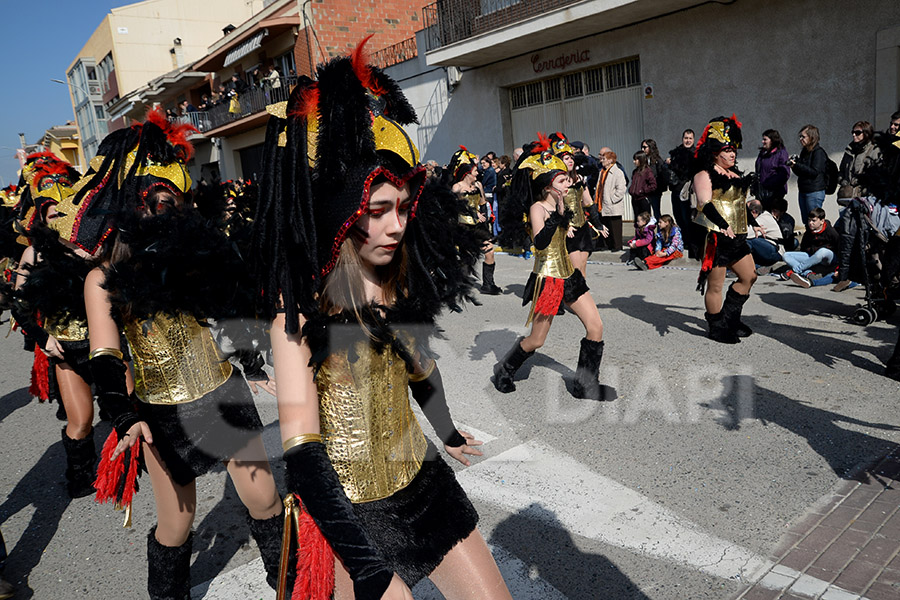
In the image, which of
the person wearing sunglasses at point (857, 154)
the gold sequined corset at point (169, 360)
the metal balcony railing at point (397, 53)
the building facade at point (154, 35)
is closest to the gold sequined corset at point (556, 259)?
the gold sequined corset at point (169, 360)

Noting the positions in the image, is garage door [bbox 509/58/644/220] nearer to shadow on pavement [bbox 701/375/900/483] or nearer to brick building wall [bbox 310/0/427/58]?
brick building wall [bbox 310/0/427/58]

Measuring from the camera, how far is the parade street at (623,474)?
3.14 m

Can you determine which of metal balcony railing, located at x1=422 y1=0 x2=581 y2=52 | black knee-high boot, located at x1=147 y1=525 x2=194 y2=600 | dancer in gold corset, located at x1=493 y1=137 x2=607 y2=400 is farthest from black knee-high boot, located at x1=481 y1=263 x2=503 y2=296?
metal balcony railing, located at x1=422 y1=0 x2=581 y2=52

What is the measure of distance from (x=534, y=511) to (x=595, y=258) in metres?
9.35

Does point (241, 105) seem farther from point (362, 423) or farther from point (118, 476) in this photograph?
point (362, 423)

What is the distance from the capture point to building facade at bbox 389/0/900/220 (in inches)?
418

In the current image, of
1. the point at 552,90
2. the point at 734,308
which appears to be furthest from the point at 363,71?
the point at 552,90

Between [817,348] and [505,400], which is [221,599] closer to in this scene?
[505,400]

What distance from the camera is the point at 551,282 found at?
5262 mm

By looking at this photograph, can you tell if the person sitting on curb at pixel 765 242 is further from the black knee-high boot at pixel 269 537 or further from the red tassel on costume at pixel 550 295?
the black knee-high boot at pixel 269 537

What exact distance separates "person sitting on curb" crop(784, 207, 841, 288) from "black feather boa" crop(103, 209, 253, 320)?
810 centimetres

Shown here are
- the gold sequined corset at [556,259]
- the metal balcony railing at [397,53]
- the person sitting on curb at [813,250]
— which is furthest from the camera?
the metal balcony railing at [397,53]

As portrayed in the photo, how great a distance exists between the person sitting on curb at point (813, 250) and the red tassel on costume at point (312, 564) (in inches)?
332

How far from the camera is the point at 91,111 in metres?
51.6
